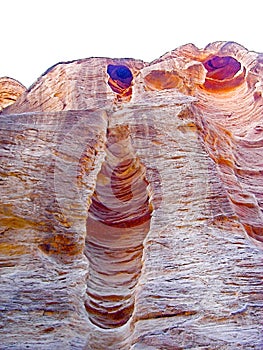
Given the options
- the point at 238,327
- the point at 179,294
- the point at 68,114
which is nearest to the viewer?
the point at 238,327

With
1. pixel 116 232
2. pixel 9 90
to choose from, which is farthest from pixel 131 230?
pixel 9 90

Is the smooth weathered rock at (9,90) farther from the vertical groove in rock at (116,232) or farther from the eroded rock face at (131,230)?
the vertical groove in rock at (116,232)

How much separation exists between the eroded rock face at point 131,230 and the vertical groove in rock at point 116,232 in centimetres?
3

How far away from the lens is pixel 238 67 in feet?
81.7

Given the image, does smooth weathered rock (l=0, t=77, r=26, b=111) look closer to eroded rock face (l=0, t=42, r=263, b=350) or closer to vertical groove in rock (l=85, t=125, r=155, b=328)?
eroded rock face (l=0, t=42, r=263, b=350)

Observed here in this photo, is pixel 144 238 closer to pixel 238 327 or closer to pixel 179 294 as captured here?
pixel 179 294

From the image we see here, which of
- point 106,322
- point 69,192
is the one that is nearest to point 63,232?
point 69,192

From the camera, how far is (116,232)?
10133mm

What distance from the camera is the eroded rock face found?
23.5 feet

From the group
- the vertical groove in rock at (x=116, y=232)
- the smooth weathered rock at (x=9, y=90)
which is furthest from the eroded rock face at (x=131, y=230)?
the smooth weathered rock at (x=9, y=90)

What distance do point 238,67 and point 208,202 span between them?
16790mm

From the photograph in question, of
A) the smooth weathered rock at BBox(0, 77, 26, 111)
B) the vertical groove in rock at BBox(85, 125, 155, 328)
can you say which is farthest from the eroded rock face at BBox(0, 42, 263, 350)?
the smooth weathered rock at BBox(0, 77, 26, 111)

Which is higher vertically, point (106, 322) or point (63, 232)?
point (63, 232)

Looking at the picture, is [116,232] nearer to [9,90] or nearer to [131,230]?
[131,230]
